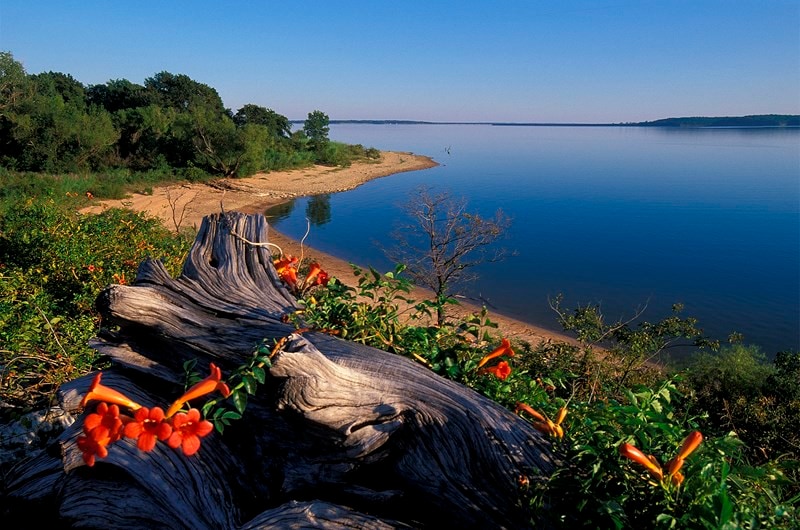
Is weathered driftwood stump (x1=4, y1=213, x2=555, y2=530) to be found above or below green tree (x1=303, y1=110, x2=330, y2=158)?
below

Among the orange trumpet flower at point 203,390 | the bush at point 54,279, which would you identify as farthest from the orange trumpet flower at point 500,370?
the bush at point 54,279

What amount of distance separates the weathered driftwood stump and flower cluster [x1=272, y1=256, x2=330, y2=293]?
6.1 inches

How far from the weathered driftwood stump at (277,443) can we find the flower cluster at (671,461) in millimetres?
496

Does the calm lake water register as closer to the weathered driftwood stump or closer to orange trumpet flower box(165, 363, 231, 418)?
the weathered driftwood stump

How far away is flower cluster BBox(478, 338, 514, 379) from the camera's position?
235cm

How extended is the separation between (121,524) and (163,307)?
1.09 metres

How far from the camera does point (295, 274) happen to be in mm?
3332

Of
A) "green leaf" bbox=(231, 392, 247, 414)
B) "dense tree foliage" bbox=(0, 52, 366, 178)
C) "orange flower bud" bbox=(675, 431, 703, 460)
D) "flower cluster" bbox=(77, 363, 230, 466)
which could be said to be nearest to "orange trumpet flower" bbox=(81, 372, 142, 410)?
"flower cluster" bbox=(77, 363, 230, 466)

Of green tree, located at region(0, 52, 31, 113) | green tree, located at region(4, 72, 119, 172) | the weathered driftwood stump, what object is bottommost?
the weathered driftwood stump

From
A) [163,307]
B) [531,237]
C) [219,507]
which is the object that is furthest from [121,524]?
[531,237]

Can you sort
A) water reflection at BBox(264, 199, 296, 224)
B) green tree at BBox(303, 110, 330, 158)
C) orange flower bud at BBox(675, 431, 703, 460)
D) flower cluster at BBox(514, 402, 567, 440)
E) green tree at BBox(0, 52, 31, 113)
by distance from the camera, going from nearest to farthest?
orange flower bud at BBox(675, 431, 703, 460) → flower cluster at BBox(514, 402, 567, 440) → green tree at BBox(0, 52, 31, 113) → water reflection at BBox(264, 199, 296, 224) → green tree at BBox(303, 110, 330, 158)

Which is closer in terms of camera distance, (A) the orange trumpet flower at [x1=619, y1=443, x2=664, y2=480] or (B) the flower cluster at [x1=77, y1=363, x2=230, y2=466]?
(A) the orange trumpet flower at [x1=619, y1=443, x2=664, y2=480]

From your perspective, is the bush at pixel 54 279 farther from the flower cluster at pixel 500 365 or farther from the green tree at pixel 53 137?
the green tree at pixel 53 137

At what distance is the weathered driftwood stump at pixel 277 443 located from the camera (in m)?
1.99
